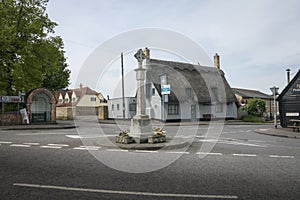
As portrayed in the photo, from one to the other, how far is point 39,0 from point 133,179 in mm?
27902

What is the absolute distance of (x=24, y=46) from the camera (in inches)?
1009

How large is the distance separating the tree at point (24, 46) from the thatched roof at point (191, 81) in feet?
43.0

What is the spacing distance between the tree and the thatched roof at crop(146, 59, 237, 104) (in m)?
13.1

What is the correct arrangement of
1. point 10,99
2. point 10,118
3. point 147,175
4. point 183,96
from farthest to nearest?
1. point 183,96
2. point 10,118
3. point 10,99
4. point 147,175

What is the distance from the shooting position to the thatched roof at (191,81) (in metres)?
35.8

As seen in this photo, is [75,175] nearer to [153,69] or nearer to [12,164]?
[12,164]

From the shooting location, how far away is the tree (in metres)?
24.8

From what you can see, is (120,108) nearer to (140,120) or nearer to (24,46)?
(24,46)

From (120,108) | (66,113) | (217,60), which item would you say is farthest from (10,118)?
(217,60)

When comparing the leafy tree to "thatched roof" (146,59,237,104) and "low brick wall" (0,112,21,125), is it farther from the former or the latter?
"low brick wall" (0,112,21,125)

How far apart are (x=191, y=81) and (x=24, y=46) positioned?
76.9 feet

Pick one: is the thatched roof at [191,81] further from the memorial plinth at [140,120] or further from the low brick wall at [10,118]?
the memorial plinth at [140,120]

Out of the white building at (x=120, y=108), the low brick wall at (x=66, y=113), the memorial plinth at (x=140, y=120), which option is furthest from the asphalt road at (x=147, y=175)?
the low brick wall at (x=66, y=113)

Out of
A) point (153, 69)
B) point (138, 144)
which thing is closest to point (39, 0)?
point (153, 69)
